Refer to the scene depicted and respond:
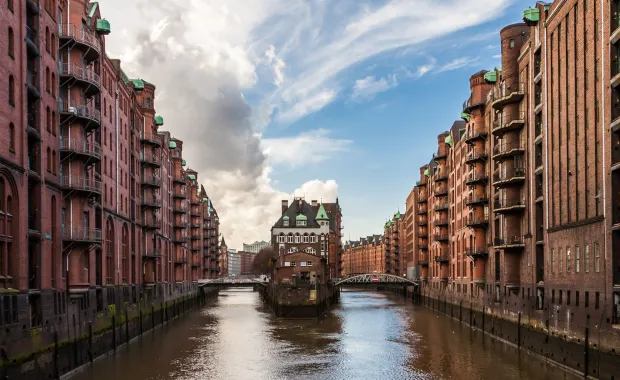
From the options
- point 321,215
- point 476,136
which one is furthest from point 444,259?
point 321,215

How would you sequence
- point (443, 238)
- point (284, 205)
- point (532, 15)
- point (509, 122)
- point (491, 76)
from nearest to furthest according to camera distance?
1. point (532, 15)
2. point (509, 122)
3. point (491, 76)
4. point (443, 238)
5. point (284, 205)

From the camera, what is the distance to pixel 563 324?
1379 inches

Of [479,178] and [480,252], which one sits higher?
[479,178]

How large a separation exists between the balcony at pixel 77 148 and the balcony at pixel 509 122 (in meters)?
28.5

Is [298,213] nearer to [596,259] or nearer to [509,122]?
[509,122]

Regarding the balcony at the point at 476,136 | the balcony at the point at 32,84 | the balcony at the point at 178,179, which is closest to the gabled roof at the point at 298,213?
the balcony at the point at 178,179

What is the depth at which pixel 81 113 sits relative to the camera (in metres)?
41.6

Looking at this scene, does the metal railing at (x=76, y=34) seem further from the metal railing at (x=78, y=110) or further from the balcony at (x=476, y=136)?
the balcony at (x=476, y=136)

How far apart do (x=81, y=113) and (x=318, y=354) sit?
20.6 metres

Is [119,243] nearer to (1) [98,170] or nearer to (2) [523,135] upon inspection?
(1) [98,170]

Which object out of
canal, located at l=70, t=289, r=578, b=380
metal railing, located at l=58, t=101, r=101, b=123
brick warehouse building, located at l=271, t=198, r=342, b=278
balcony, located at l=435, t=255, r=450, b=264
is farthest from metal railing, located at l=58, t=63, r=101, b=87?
brick warehouse building, located at l=271, t=198, r=342, b=278

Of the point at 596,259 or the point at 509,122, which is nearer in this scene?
the point at 596,259

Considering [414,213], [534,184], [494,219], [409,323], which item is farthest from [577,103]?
[414,213]

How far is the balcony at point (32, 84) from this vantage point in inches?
1383
